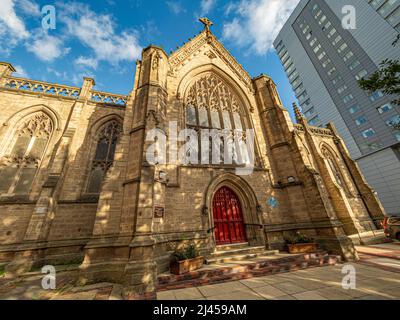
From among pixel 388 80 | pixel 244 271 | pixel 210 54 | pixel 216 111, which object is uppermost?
pixel 210 54

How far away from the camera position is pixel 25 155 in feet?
30.8

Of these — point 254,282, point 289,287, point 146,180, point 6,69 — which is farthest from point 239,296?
point 6,69

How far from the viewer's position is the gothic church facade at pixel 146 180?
6.21 m

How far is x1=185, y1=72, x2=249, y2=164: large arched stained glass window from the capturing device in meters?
10.3

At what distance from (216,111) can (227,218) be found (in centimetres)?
721

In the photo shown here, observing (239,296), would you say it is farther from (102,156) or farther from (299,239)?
(102,156)

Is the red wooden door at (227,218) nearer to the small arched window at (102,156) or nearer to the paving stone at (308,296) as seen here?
the paving stone at (308,296)

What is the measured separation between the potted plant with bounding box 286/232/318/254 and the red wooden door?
218cm

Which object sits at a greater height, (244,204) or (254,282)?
(244,204)

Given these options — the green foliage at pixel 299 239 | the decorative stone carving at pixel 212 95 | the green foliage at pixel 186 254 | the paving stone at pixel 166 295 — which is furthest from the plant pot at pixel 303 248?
the decorative stone carving at pixel 212 95

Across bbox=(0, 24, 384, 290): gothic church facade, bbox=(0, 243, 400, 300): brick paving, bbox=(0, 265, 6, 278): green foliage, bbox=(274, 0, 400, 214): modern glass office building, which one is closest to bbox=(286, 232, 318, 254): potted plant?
bbox=(0, 24, 384, 290): gothic church facade

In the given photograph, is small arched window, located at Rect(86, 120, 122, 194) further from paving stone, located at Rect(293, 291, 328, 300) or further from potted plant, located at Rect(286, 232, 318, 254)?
potted plant, located at Rect(286, 232, 318, 254)
